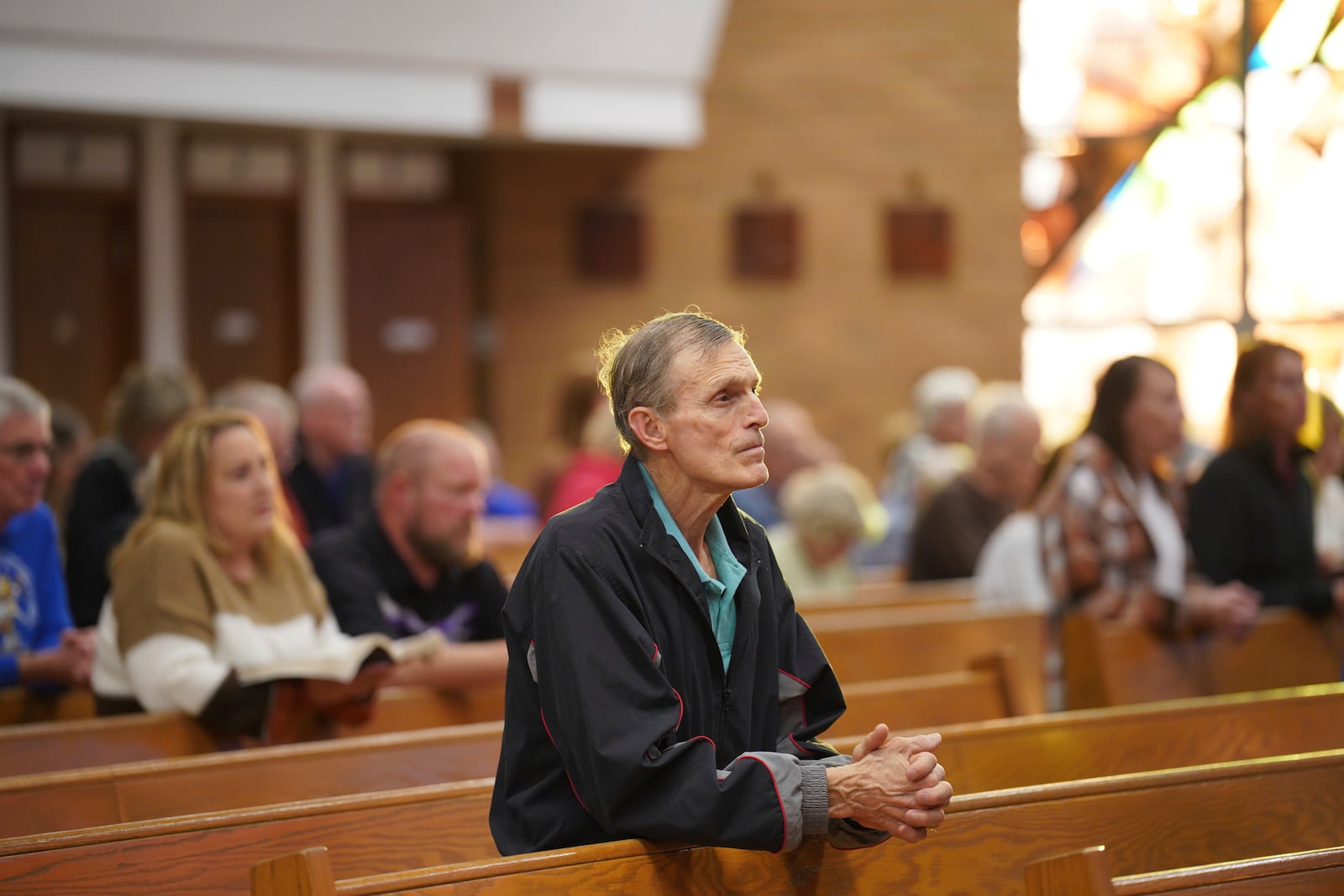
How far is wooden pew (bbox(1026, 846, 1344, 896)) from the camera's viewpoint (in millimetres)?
1935

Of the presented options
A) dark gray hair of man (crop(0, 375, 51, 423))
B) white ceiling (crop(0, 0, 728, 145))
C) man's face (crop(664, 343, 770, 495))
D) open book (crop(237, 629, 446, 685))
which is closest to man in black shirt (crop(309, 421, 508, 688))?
open book (crop(237, 629, 446, 685))

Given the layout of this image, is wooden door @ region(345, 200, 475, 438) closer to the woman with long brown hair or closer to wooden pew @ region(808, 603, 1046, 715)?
wooden pew @ region(808, 603, 1046, 715)

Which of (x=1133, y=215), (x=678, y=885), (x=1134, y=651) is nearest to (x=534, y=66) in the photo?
(x=1133, y=215)

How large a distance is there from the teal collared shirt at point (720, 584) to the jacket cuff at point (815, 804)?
252 mm

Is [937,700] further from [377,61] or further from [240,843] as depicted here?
[377,61]

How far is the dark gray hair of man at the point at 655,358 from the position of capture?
2.17 metres

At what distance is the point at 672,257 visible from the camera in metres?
9.73

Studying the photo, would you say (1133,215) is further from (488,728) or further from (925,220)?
(488,728)

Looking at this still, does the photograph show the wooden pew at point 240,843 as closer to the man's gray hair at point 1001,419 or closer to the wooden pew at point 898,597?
the wooden pew at point 898,597

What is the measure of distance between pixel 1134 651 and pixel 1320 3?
7.89m

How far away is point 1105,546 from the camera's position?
4.10 meters

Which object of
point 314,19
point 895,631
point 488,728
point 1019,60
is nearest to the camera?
point 488,728

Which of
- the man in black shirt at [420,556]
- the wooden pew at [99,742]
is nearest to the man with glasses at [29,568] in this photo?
the wooden pew at [99,742]

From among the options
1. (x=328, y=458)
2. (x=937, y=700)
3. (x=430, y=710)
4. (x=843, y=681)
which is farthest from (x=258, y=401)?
(x=937, y=700)
